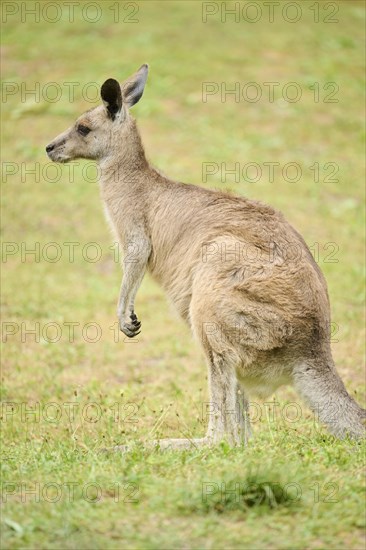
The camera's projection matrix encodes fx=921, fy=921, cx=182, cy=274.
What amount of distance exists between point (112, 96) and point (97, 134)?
1.18ft

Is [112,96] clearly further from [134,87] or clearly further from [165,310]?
[165,310]

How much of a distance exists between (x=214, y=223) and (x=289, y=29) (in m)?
15.3

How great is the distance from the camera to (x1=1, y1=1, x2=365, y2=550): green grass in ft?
13.8

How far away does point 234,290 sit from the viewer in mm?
5547

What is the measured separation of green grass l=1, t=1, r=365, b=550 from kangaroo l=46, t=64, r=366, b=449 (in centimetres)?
30

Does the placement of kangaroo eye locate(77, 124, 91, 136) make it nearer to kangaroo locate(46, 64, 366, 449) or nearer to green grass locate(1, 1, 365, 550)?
kangaroo locate(46, 64, 366, 449)

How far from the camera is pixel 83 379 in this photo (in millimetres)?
8781

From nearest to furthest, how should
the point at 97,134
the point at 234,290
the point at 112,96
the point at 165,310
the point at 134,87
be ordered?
the point at 234,290 → the point at 112,96 → the point at 97,134 → the point at 134,87 → the point at 165,310

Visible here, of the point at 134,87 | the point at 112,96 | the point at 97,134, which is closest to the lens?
the point at 112,96

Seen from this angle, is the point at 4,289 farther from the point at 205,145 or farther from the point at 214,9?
the point at 214,9

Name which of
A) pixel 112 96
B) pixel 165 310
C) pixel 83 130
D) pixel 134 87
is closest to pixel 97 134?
pixel 83 130

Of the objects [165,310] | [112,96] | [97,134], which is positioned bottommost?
[165,310]

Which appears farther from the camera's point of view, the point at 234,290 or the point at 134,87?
the point at 134,87

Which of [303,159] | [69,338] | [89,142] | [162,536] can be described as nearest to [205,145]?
[303,159]
